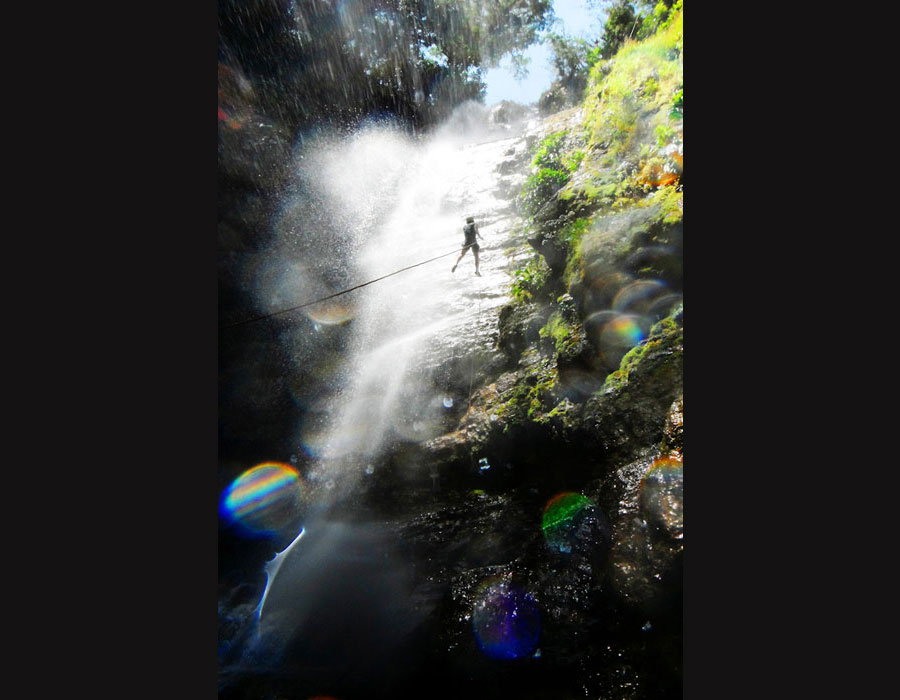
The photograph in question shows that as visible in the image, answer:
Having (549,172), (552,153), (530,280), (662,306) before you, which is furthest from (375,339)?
(662,306)

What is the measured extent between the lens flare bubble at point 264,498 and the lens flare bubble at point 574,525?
330 centimetres

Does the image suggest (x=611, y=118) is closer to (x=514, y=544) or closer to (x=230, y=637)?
(x=514, y=544)

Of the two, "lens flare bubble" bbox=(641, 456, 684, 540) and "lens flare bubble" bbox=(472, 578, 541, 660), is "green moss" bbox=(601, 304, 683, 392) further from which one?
"lens flare bubble" bbox=(472, 578, 541, 660)

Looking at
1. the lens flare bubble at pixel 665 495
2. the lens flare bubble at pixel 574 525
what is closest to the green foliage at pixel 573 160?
the lens flare bubble at pixel 665 495

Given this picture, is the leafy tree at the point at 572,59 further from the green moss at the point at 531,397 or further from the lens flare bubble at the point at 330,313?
the lens flare bubble at the point at 330,313

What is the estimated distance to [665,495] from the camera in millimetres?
3217

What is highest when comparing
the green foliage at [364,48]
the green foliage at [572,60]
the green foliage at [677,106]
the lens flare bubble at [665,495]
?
the green foliage at [364,48]

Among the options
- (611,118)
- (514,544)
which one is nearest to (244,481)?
(514,544)

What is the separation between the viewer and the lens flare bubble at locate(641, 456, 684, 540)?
3.07m

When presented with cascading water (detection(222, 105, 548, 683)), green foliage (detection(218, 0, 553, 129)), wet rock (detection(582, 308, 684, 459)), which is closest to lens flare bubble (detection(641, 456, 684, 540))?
wet rock (detection(582, 308, 684, 459))

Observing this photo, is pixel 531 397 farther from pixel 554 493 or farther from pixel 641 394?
pixel 641 394

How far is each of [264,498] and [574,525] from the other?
13.7ft

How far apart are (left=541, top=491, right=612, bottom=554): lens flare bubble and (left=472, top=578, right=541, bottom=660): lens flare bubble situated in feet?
1.57

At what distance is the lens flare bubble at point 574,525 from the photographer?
337 cm
